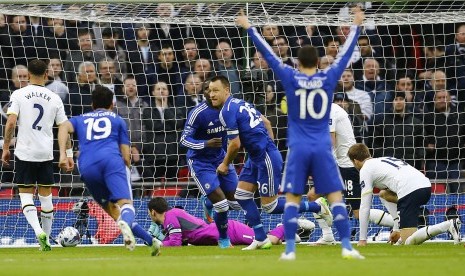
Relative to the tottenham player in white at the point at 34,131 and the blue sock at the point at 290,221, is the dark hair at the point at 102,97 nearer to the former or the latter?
the tottenham player in white at the point at 34,131

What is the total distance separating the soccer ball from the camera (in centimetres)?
1689

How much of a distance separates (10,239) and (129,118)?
2991 mm

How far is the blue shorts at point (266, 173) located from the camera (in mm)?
15000

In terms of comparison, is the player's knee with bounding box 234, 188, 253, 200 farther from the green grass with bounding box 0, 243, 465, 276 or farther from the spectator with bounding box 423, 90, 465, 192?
the spectator with bounding box 423, 90, 465, 192

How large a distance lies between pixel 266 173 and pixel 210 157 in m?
1.32

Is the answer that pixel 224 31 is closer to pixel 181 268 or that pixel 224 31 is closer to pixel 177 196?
pixel 177 196

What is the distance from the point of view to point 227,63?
19875 mm

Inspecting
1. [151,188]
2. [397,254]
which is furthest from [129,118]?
[397,254]

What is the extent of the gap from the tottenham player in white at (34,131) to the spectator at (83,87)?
3.63 m

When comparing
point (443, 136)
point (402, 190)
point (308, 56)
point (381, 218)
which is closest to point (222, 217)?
point (402, 190)

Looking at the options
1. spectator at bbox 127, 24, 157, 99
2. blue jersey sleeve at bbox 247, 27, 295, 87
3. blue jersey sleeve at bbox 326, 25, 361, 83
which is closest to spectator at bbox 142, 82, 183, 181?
spectator at bbox 127, 24, 157, 99

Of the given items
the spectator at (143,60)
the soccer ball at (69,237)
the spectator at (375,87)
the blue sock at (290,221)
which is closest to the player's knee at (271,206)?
the soccer ball at (69,237)

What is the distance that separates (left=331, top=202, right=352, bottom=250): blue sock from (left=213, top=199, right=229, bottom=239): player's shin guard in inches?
164

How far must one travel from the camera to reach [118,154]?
13.2 m
